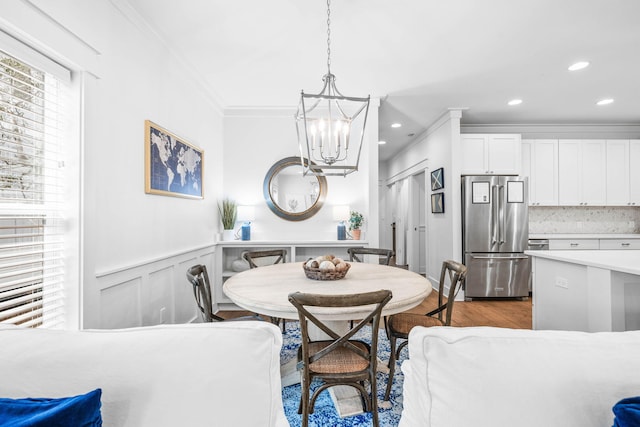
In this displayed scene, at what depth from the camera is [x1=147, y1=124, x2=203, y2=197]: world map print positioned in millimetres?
2358

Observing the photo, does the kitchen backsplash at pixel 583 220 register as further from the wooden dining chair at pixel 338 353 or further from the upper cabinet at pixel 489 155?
the wooden dining chair at pixel 338 353

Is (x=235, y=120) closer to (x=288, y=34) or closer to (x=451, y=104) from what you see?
(x=288, y=34)

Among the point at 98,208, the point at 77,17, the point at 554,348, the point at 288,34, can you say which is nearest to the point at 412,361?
the point at 554,348

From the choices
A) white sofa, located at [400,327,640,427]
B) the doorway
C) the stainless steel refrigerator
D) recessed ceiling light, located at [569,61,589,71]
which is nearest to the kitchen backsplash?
the stainless steel refrigerator

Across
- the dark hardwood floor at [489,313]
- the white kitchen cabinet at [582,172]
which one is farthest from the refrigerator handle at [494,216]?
the white kitchen cabinet at [582,172]

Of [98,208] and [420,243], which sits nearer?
[98,208]

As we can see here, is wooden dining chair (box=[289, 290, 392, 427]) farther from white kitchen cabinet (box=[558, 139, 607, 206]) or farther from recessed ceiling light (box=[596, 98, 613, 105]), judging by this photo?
white kitchen cabinet (box=[558, 139, 607, 206])

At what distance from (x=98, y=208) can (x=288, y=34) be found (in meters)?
1.86

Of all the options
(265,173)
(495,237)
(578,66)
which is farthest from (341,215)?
(578,66)

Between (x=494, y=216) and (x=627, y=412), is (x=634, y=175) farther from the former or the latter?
(x=627, y=412)

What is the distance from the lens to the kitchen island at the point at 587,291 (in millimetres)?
1756

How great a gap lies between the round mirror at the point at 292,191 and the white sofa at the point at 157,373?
10.3ft

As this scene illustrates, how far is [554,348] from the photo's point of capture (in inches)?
29.8

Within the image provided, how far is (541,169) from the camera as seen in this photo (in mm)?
4609
